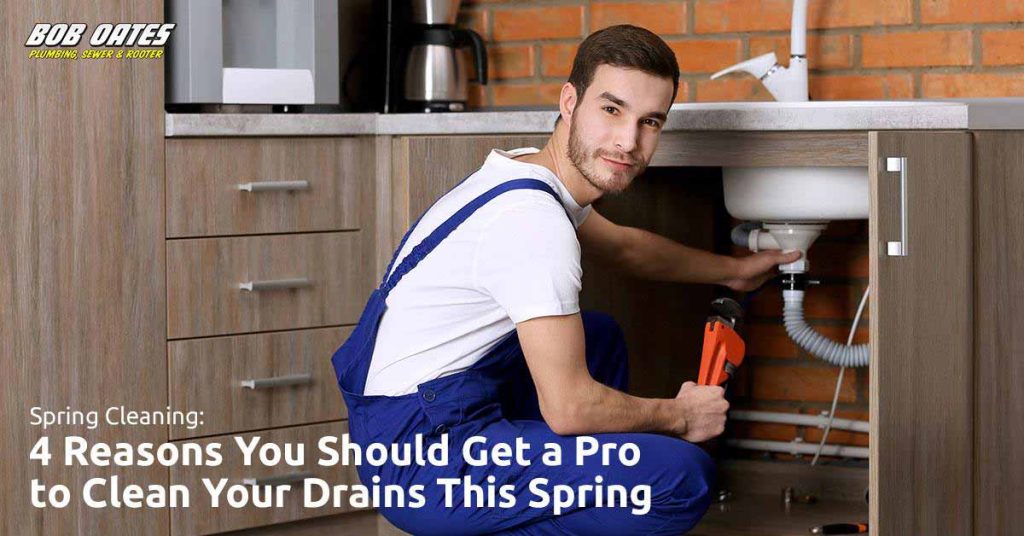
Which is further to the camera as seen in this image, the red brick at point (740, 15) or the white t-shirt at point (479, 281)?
the red brick at point (740, 15)

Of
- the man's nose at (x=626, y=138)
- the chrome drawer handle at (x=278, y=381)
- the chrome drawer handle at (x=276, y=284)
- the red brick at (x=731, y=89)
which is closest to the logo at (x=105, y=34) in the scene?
the chrome drawer handle at (x=276, y=284)

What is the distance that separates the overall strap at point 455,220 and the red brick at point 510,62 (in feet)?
3.72

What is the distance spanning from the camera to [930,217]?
1870 mm

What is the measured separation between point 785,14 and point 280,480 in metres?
1.31

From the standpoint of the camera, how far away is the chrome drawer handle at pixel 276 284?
2535mm

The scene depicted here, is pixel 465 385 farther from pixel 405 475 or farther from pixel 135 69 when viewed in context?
pixel 135 69

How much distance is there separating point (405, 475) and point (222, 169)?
2.65 ft

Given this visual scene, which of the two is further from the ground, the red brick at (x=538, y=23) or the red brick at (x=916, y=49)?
the red brick at (x=538, y=23)

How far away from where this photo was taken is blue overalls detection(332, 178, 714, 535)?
6.13 ft

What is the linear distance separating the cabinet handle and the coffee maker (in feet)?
3.86

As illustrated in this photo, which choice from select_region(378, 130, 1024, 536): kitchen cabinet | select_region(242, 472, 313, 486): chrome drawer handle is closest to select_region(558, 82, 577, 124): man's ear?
select_region(378, 130, 1024, 536): kitchen cabinet

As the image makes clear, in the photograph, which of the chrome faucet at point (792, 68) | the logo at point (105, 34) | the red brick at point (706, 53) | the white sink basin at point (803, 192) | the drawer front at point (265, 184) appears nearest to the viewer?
the white sink basin at point (803, 192)

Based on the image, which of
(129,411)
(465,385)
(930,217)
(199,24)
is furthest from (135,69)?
(930,217)

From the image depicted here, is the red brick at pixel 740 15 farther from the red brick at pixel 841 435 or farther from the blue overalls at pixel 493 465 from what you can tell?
the blue overalls at pixel 493 465
